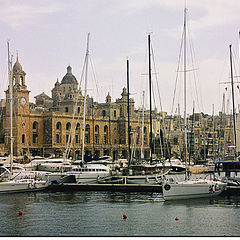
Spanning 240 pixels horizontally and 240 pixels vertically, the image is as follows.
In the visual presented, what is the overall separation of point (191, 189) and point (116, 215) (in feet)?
24.5

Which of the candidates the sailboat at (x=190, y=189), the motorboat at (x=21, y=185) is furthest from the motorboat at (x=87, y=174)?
the sailboat at (x=190, y=189)

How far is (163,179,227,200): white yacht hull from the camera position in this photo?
118 ft

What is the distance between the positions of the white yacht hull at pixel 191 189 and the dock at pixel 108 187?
588 cm

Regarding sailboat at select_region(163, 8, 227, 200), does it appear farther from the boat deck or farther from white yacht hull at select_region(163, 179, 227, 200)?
the boat deck

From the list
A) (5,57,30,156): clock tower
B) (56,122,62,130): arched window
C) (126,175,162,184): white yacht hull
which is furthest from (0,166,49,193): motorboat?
(56,122,62,130): arched window

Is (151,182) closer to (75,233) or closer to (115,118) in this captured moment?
(75,233)

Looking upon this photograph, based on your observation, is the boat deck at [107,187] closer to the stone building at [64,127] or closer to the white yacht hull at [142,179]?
the white yacht hull at [142,179]

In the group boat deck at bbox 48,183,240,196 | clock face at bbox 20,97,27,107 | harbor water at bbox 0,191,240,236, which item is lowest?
harbor water at bbox 0,191,240,236

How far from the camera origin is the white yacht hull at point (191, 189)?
118 ft

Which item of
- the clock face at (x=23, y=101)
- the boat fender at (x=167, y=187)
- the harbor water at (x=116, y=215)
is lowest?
the harbor water at (x=116, y=215)

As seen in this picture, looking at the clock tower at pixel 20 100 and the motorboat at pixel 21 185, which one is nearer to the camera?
→ the motorboat at pixel 21 185

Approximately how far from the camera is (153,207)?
113 ft

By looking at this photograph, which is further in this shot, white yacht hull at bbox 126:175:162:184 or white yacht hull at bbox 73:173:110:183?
white yacht hull at bbox 73:173:110:183

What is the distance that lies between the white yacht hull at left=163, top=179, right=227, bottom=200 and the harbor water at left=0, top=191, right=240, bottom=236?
1.72ft
